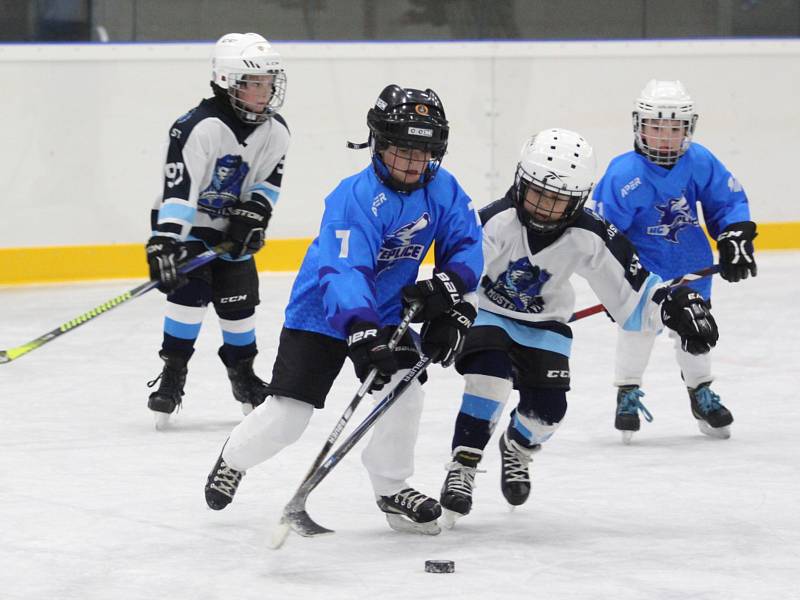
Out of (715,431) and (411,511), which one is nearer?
(411,511)

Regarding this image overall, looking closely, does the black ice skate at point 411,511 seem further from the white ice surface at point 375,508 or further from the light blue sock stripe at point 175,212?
the light blue sock stripe at point 175,212

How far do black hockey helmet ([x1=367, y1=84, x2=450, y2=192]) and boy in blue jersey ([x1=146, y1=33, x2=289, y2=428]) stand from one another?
1168mm

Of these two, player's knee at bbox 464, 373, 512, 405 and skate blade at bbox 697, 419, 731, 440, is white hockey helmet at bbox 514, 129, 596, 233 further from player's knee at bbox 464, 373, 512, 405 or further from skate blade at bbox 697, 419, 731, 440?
skate blade at bbox 697, 419, 731, 440

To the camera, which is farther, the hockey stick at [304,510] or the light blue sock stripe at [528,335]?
the light blue sock stripe at [528,335]

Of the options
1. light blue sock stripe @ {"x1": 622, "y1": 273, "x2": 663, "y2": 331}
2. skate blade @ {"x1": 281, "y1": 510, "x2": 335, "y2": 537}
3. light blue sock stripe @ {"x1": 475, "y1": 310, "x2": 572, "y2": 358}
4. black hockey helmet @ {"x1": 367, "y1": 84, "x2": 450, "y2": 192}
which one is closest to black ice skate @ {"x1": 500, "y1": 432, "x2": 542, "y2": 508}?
light blue sock stripe @ {"x1": 475, "y1": 310, "x2": 572, "y2": 358}

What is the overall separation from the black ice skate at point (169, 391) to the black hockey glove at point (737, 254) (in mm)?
1573

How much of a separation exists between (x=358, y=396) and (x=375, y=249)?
11.7 inches

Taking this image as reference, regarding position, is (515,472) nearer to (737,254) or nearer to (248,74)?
(737,254)

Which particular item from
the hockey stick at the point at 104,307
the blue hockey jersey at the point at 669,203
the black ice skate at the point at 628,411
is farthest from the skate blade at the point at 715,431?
the hockey stick at the point at 104,307

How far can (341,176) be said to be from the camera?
289 inches

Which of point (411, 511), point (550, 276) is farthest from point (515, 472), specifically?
point (550, 276)

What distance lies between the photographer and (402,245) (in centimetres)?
307

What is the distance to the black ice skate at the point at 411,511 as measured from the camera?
3.13 m

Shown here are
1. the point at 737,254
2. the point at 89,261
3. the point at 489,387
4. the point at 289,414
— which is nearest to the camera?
the point at 289,414
